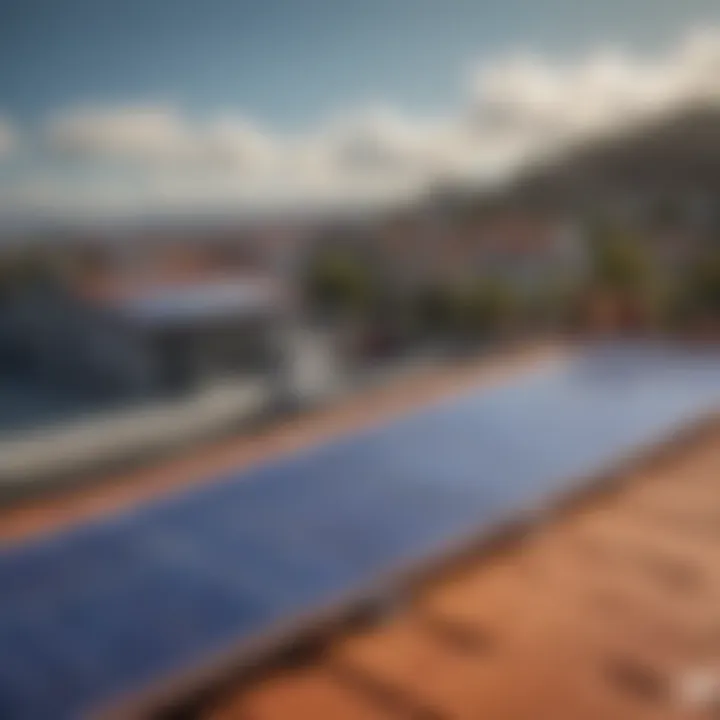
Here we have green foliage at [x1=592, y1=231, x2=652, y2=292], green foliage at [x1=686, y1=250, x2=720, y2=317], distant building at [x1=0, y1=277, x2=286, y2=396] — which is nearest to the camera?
distant building at [x1=0, y1=277, x2=286, y2=396]

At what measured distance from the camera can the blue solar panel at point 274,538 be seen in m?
2.34

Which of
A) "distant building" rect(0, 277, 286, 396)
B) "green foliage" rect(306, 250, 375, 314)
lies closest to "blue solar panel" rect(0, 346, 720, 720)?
"distant building" rect(0, 277, 286, 396)

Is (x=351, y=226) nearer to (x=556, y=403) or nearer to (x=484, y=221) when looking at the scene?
(x=484, y=221)

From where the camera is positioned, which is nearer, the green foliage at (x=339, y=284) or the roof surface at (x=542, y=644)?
the roof surface at (x=542, y=644)

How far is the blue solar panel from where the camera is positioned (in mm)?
2338

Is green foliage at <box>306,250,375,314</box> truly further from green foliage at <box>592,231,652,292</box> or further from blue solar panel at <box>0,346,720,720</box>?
green foliage at <box>592,231,652,292</box>

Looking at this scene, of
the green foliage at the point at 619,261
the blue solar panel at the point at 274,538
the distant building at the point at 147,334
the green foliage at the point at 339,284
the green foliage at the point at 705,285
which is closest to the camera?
the blue solar panel at the point at 274,538

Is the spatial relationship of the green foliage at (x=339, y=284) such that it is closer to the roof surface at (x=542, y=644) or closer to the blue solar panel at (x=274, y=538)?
the blue solar panel at (x=274, y=538)

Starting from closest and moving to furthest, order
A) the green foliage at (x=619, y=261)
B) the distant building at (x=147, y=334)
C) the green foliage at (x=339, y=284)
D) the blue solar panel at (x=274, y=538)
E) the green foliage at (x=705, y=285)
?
the blue solar panel at (x=274, y=538), the distant building at (x=147, y=334), the green foliage at (x=339, y=284), the green foliage at (x=619, y=261), the green foliage at (x=705, y=285)

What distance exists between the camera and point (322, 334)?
3.78 meters

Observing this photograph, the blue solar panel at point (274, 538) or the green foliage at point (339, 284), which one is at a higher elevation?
the green foliage at point (339, 284)

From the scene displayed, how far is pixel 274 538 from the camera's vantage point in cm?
302

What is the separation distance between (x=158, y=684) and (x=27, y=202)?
160 centimetres

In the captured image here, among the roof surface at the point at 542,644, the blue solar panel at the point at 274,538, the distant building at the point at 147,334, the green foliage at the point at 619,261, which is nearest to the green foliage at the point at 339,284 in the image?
the distant building at the point at 147,334
